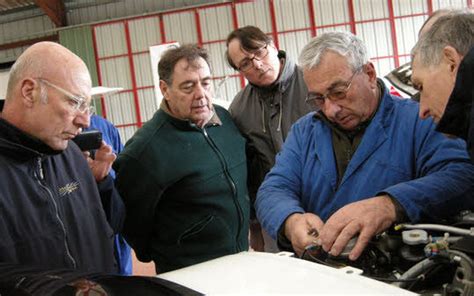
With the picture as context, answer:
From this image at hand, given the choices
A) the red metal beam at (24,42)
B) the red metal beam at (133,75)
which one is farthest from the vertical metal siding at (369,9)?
the red metal beam at (24,42)

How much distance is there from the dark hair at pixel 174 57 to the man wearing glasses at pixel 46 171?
0.73 m

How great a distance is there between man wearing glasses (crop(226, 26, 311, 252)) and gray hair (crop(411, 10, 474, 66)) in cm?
135

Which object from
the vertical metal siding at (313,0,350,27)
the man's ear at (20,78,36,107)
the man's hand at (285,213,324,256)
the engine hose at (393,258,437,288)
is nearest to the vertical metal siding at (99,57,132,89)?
the vertical metal siding at (313,0,350,27)

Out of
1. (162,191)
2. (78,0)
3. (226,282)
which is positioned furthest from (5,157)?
(78,0)

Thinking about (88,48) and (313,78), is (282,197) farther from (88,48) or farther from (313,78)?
(88,48)

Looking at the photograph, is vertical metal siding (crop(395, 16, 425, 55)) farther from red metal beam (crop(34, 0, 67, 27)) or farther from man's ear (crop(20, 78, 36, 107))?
man's ear (crop(20, 78, 36, 107))

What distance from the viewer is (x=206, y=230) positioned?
2.57 metres

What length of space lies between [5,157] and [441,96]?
5.20ft

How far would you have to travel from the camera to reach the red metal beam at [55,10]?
501 inches

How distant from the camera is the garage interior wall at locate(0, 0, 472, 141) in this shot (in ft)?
38.5

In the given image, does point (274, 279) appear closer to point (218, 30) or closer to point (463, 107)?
point (463, 107)

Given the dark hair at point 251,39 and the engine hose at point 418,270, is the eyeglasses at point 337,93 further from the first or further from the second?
the dark hair at point 251,39

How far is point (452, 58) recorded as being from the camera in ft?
4.67

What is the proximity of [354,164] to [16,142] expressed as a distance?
133 centimetres
